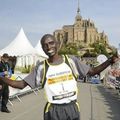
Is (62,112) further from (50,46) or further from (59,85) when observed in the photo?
(50,46)

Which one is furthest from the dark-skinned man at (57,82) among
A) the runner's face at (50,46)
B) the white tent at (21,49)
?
the white tent at (21,49)

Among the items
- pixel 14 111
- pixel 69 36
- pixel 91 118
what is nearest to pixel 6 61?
pixel 14 111

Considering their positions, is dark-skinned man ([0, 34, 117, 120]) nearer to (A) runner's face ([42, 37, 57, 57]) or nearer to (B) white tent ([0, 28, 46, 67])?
(A) runner's face ([42, 37, 57, 57])

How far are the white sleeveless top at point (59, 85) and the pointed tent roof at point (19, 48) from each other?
77.0ft

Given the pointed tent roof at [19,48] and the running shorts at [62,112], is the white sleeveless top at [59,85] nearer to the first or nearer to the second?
the running shorts at [62,112]

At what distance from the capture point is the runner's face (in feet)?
14.0

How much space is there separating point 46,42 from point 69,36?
7663 inches

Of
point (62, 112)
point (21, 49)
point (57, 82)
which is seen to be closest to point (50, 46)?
point (57, 82)

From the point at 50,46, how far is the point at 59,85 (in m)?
0.38

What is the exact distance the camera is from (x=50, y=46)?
14.0 feet

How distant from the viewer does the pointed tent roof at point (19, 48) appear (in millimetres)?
27741

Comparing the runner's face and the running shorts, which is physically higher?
the runner's face

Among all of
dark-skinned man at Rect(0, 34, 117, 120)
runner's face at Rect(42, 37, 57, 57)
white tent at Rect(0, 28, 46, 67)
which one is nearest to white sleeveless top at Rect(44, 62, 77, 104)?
dark-skinned man at Rect(0, 34, 117, 120)

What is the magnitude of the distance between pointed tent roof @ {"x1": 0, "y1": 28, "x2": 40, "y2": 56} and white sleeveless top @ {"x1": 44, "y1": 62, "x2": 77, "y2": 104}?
23465 mm
